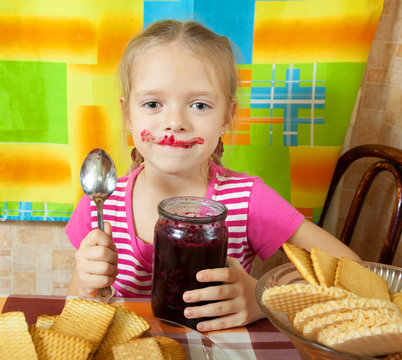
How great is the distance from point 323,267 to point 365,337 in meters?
0.14

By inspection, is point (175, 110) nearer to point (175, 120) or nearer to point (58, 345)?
point (175, 120)

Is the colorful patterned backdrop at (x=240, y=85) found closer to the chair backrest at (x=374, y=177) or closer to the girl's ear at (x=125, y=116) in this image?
the chair backrest at (x=374, y=177)

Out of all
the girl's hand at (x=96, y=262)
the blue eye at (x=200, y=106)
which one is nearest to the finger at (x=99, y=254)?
the girl's hand at (x=96, y=262)

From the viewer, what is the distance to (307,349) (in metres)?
0.47

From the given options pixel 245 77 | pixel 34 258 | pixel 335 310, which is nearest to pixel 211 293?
pixel 335 310

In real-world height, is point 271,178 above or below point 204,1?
below

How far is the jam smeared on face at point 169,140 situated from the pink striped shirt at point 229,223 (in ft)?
0.65

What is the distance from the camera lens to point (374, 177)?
125cm

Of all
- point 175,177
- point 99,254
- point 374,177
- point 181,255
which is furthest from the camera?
point 374,177

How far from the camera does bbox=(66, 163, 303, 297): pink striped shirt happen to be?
42.0 inches

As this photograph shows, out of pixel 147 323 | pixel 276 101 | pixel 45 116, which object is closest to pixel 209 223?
pixel 147 323

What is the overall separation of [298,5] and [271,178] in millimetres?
499

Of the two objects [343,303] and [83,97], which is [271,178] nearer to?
[83,97]

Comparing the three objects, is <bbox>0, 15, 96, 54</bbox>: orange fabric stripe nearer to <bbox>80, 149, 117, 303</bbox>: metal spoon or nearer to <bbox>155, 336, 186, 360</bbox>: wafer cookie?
<bbox>80, 149, 117, 303</bbox>: metal spoon
